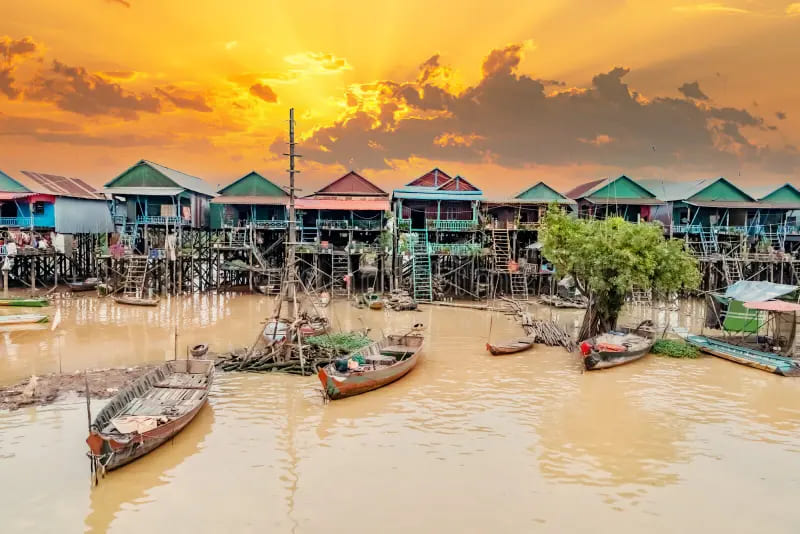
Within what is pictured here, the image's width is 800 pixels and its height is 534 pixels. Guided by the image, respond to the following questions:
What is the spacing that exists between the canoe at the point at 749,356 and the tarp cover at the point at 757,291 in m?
1.91

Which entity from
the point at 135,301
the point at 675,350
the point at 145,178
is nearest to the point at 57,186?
the point at 145,178

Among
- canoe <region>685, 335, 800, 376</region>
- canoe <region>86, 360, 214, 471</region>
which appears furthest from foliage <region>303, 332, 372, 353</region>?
canoe <region>685, 335, 800, 376</region>

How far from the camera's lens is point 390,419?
13734 mm

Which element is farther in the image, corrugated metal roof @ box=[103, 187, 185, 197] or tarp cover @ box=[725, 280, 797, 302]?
corrugated metal roof @ box=[103, 187, 185, 197]

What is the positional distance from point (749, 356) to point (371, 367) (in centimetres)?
1374

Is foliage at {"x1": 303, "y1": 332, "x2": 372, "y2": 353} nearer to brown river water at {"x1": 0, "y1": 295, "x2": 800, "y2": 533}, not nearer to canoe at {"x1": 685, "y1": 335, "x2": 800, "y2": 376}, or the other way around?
brown river water at {"x1": 0, "y1": 295, "x2": 800, "y2": 533}

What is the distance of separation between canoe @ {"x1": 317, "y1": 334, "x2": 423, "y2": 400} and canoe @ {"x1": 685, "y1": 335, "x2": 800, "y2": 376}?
37.1 ft

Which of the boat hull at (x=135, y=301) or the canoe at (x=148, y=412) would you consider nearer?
the canoe at (x=148, y=412)

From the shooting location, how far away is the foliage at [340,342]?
1884 cm

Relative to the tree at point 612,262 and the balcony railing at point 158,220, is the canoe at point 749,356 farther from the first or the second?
the balcony railing at point 158,220

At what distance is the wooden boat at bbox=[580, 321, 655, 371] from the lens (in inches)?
712

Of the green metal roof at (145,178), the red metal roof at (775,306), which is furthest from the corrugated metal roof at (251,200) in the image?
the red metal roof at (775,306)

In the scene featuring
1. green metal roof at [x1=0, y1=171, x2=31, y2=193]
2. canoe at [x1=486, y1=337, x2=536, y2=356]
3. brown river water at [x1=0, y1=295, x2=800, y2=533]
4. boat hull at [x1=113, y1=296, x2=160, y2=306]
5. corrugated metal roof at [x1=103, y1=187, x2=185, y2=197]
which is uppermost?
green metal roof at [x1=0, y1=171, x2=31, y2=193]

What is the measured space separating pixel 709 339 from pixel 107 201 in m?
43.1
